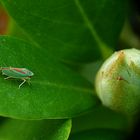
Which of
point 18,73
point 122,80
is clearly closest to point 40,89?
point 18,73

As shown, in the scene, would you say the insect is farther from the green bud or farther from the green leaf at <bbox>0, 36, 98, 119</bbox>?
the green bud

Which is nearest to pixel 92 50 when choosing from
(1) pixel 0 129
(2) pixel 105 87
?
(2) pixel 105 87

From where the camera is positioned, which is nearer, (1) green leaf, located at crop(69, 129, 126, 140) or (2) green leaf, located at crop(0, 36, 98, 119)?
(2) green leaf, located at crop(0, 36, 98, 119)

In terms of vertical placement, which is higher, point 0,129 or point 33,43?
point 33,43

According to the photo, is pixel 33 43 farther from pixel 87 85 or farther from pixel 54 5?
pixel 87 85

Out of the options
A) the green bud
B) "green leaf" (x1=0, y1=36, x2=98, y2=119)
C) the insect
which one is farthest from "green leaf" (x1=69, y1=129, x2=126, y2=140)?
the insect

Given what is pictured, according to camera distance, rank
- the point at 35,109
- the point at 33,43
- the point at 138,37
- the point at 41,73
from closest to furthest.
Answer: the point at 35,109 → the point at 41,73 → the point at 33,43 → the point at 138,37

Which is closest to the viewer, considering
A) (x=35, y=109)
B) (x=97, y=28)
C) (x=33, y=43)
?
(x=35, y=109)

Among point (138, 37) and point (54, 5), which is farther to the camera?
point (138, 37)
